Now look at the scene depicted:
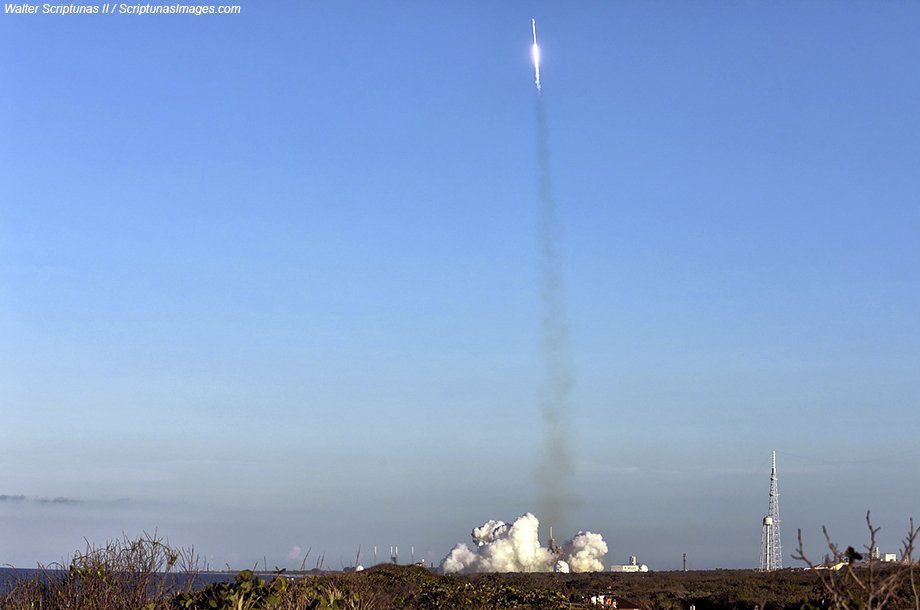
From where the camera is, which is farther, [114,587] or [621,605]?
[621,605]

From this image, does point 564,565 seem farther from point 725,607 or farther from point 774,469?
point 725,607

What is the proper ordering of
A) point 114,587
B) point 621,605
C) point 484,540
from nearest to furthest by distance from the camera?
1. point 114,587
2. point 621,605
3. point 484,540

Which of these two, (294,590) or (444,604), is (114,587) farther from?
(444,604)

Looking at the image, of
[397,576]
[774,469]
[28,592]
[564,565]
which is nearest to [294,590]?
[28,592]

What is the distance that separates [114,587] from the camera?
22688mm

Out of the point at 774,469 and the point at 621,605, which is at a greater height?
the point at 774,469

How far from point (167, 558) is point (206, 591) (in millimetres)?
→ 1254

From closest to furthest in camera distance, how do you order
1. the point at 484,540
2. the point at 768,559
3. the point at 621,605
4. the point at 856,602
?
the point at 856,602
the point at 621,605
the point at 768,559
the point at 484,540

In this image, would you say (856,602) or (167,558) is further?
(167,558)

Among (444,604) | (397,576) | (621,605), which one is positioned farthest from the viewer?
(621,605)

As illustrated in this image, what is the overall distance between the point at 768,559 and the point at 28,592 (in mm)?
120200

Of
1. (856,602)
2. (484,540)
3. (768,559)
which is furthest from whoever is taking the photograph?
(484,540)

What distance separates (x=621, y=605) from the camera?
53.7 meters

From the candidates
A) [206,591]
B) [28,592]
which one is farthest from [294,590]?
[28,592]
